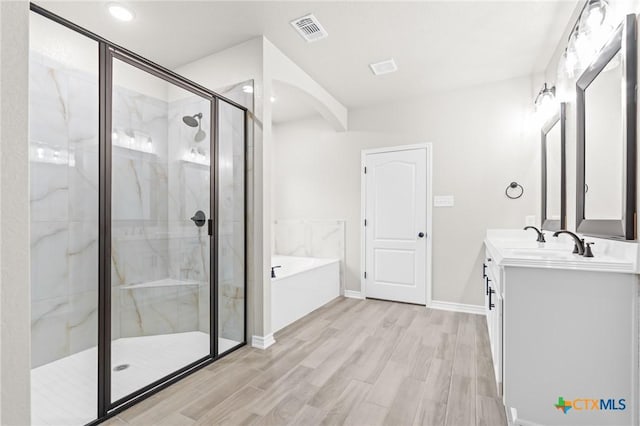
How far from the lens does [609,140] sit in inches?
65.2

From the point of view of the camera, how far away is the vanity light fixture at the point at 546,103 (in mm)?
2713

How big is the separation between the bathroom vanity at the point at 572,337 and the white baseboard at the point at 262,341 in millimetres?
1777

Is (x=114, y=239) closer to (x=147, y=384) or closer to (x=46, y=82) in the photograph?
(x=147, y=384)

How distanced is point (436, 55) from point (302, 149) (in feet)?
7.65

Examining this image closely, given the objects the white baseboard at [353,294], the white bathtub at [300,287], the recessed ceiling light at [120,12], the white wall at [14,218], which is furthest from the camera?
the white baseboard at [353,294]

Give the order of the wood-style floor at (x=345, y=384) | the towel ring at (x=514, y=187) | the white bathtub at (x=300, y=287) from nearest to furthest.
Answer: the wood-style floor at (x=345, y=384) → the white bathtub at (x=300, y=287) → the towel ring at (x=514, y=187)

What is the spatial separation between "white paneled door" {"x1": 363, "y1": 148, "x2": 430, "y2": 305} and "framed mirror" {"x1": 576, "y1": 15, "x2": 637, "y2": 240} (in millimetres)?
1954

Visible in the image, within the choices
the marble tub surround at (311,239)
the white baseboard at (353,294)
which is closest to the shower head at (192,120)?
the marble tub surround at (311,239)

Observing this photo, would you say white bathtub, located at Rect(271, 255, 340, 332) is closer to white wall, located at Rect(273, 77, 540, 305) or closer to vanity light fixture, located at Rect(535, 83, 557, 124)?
white wall, located at Rect(273, 77, 540, 305)

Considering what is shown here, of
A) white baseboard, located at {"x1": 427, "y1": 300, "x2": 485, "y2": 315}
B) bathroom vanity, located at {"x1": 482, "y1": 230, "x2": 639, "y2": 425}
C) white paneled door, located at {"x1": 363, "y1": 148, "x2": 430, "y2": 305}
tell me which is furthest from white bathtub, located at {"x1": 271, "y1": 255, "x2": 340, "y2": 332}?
bathroom vanity, located at {"x1": 482, "y1": 230, "x2": 639, "y2": 425}

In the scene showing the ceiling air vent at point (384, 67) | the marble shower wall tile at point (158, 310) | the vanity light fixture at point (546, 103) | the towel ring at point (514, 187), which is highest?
the ceiling air vent at point (384, 67)

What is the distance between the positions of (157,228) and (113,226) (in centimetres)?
32

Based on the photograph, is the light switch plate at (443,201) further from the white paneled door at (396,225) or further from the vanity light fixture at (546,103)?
the vanity light fixture at (546,103)

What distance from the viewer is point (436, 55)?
297 centimetres
